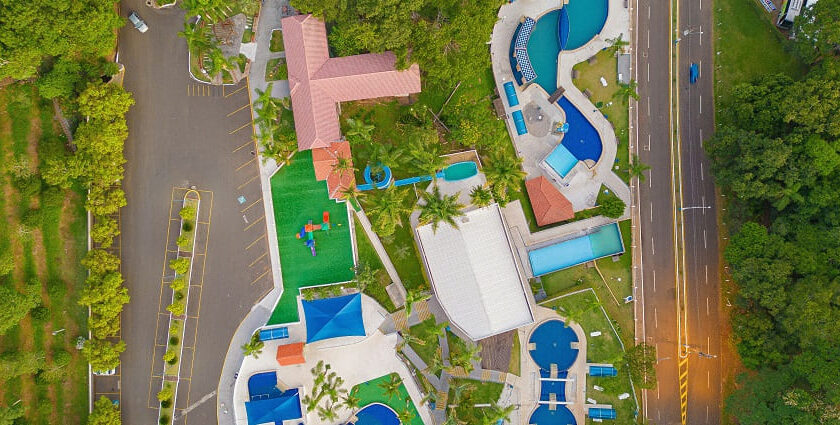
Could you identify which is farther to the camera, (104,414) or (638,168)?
(638,168)

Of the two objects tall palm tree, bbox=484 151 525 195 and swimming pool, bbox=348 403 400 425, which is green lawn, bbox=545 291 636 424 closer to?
tall palm tree, bbox=484 151 525 195

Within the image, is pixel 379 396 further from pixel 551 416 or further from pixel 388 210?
pixel 388 210

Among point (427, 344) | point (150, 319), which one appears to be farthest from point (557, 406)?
point (150, 319)

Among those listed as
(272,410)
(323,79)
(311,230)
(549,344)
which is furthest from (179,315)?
(549,344)

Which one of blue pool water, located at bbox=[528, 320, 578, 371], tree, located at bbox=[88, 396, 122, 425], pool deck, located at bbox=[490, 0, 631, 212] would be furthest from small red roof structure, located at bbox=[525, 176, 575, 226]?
tree, located at bbox=[88, 396, 122, 425]

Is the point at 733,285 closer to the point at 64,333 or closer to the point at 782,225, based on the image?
the point at 782,225
